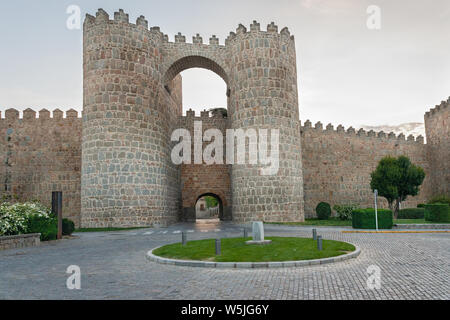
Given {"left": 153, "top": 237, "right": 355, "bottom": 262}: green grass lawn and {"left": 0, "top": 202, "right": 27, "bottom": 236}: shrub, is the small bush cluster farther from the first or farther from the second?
{"left": 153, "top": 237, "right": 355, "bottom": 262}: green grass lawn

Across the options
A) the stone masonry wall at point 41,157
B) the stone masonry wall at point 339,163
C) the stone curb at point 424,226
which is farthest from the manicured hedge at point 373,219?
the stone masonry wall at point 41,157

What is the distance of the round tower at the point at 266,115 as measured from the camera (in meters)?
22.6

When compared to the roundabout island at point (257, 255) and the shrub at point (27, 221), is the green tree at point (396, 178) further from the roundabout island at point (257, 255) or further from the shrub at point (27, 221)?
the shrub at point (27, 221)

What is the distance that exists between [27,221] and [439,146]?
119 feet

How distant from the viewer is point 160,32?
79.4 ft

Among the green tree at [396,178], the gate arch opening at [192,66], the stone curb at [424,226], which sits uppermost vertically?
the gate arch opening at [192,66]

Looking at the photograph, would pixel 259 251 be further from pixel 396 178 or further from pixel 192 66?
pixel 192 66

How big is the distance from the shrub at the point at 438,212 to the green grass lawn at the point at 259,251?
11.4 meters

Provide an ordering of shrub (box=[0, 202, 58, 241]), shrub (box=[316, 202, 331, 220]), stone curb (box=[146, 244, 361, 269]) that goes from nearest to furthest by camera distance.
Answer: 1. stone curb (box=[146, 244, 361, 269])
2. shrub (box=[0, 202, 58, 241])
3. shrub (box=[316, 202, 331, 220])

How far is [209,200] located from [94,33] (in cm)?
6338

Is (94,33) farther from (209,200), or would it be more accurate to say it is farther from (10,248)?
(209,200)

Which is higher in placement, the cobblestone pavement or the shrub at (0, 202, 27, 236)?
the shrub at (0, 202, 27, 236)

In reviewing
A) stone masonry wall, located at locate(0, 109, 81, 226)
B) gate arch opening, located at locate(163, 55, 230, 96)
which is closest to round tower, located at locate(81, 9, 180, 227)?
gate arch opening, located at locate(163, 55, 230, 96)

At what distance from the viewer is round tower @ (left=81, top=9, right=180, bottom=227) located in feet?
67.8
